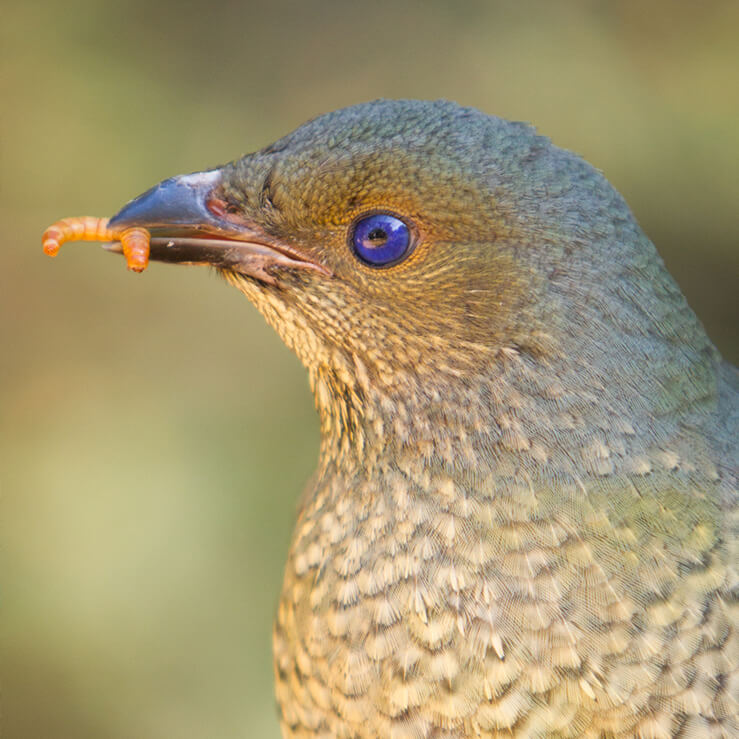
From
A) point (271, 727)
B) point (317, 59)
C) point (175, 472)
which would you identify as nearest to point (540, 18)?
point (317, 59)

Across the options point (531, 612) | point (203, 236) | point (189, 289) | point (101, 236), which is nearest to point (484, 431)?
point (531, 612)

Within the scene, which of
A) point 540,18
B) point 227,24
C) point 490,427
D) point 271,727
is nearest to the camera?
point 490,427

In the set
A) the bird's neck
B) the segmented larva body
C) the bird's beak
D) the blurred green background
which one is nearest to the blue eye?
the bird's beak

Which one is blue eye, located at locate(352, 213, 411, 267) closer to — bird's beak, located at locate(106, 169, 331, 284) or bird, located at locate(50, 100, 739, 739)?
bird, located at locate(50, 100, 739, 739)

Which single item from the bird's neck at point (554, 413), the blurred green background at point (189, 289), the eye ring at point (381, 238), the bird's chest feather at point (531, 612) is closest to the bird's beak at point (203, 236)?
the eye ring at point (381, 238)

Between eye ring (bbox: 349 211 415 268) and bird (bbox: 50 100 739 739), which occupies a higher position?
eye ring (bbox: 349 211 415 268)

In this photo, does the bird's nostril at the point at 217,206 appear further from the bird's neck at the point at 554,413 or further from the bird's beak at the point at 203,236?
the bird's neck at the point at 554,413

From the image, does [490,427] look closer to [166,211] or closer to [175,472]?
[166,211]
